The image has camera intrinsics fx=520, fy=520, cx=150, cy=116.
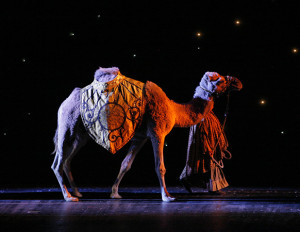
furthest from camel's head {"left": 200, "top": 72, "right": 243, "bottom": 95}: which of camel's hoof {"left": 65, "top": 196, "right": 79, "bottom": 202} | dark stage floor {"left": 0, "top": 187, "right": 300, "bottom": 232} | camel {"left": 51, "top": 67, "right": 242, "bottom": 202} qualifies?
camel's hoof {"left": 65, "top": 196, "right": 79, "bottom": 202}

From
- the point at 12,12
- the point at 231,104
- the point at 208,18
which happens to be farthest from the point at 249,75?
the point at 12,12

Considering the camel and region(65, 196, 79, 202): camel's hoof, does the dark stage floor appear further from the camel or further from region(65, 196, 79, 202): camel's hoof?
the camel

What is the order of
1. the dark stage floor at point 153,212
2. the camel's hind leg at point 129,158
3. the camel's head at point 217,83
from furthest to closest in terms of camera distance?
the camel's hind leg at point 129,158 < the camel's head at point 217,83 < the dark stage floor at point 153,212

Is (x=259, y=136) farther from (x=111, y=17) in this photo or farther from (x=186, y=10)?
(x=111, y=17)

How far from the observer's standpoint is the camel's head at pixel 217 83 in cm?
429

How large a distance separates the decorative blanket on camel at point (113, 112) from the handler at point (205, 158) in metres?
0.60

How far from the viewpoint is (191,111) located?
171 inches

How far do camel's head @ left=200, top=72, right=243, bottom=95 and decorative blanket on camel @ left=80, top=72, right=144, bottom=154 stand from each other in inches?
21.8

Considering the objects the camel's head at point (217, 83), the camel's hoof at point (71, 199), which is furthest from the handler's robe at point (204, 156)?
the camel's hoof at point (71, 199)

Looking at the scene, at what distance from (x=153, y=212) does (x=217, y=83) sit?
1369mm

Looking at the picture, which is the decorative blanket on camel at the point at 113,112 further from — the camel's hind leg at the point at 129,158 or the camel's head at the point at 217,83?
the camel's head at the point at 217,83

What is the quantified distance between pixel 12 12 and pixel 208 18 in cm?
211

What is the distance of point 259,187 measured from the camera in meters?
5.05

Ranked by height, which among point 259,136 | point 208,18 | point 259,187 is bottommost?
point 259,187
